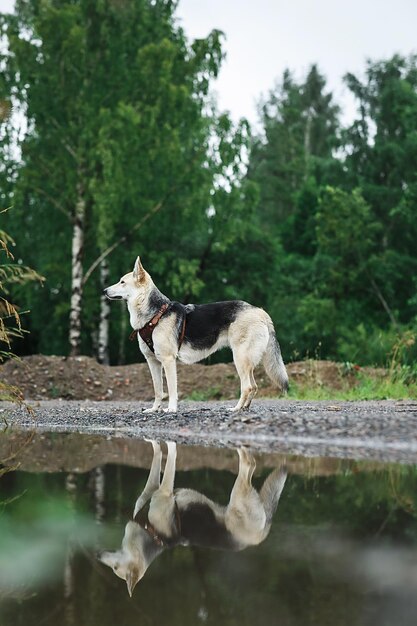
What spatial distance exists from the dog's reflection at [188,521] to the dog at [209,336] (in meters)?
4.06

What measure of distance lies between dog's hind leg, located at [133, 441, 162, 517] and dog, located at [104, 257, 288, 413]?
2832mm

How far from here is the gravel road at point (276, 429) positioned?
257 inches

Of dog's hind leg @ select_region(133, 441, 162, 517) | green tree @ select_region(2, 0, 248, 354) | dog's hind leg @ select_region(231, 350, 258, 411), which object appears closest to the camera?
dog's hind leg @ select_region(133, 441, 162, 517)

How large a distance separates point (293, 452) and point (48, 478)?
6.88 feet

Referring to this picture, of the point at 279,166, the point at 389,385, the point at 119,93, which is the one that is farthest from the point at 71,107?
the point at 279,166

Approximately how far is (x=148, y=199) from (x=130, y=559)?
19.5 meters

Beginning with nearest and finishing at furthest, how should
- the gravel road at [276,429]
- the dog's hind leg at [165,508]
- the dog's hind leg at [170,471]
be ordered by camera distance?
the dog's hind leg at [165,508] → the dog's hind leg at [170,471] → the gravel road at [276,429]

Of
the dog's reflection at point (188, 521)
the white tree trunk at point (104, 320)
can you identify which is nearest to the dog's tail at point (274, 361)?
the dog's reflection at point (188, 521)

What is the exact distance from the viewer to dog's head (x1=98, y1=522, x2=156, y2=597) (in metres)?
3.15

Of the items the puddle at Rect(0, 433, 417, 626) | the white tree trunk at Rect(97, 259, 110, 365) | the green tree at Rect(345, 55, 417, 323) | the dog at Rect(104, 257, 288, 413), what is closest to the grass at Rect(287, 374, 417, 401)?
the dog at Rect(104, 257, 288, 413)

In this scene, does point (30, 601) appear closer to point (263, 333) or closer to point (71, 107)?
point (263, 333)

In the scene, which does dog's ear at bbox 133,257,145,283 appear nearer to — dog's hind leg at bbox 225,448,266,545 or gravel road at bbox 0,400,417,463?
gravel road at bbox 0,400,417,463

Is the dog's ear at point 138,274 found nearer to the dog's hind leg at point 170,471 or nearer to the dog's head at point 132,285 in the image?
the dog's head at point 132,285

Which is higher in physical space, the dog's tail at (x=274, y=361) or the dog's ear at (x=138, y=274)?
the dog's ear at (x=138, y=274)
